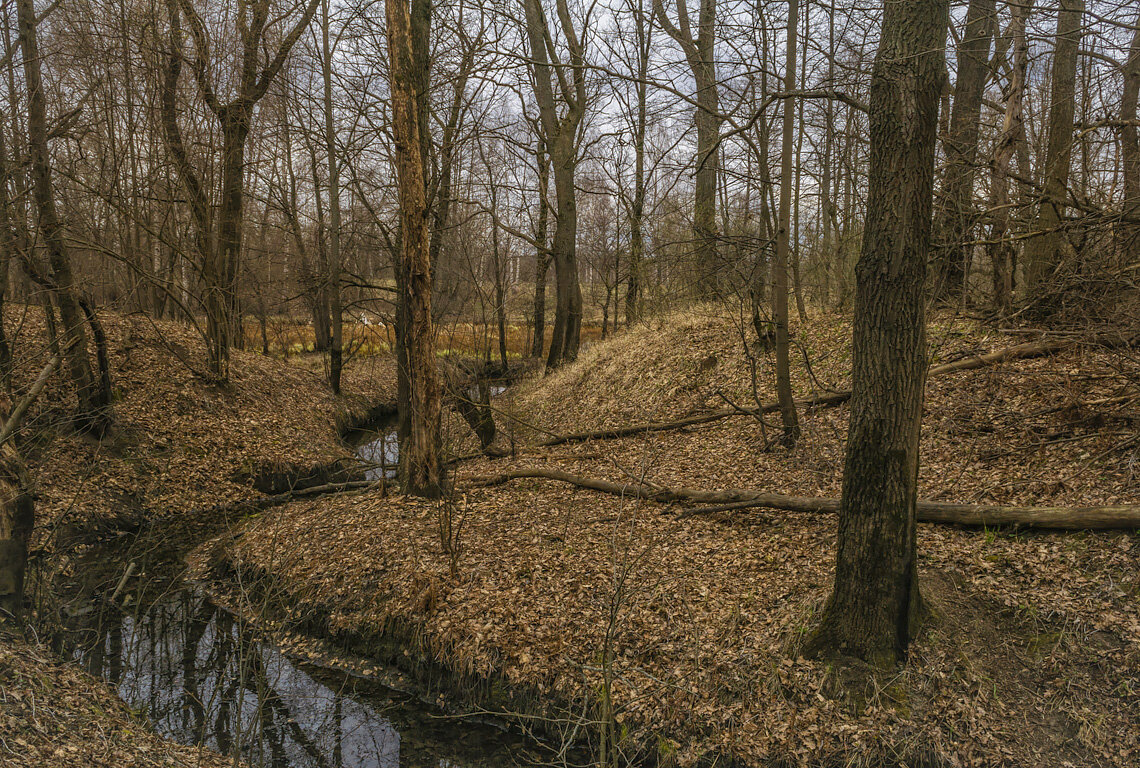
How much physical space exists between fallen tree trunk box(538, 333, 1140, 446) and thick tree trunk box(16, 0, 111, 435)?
7342 mm

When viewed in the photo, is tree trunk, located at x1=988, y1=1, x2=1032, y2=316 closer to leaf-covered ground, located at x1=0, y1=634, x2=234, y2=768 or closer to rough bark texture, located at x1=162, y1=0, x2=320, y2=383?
leaf-covered ground, located at x1=0, y1=634, x2=234, y2=768

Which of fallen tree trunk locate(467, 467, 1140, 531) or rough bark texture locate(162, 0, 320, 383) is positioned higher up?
rough bark texture locate(162, 0, 320, 383)

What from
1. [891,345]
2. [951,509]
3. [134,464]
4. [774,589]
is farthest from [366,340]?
[891,345]

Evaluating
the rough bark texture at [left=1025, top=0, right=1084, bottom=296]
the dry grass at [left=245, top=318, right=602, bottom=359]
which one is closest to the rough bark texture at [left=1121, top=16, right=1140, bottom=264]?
the rough bark texture at [left=1025, top=0, right=1084, bottom=296]

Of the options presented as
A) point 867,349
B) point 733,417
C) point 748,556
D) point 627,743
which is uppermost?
point 867,349

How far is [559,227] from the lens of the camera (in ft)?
52.5

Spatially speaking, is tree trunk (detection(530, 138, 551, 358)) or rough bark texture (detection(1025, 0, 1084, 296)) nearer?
rough bark texture (detection(1025, 0, 1084, 296))

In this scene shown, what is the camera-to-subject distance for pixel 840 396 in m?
9.17

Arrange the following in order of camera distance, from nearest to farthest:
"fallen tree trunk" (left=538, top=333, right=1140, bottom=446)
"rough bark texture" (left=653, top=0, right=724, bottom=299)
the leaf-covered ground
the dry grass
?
the leaf-covered ground → "rough bark texture" (left=653, top=0, right=724, bottom=299) → "fallen tree trunk" (left=538, top=333, right=1140, bottom=446) → the dry grass

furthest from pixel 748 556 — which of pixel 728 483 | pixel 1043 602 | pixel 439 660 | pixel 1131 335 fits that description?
pixel 1131 335

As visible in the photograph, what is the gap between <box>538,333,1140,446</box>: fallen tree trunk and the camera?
732 cm

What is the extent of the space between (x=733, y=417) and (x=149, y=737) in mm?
8075

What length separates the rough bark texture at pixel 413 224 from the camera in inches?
306

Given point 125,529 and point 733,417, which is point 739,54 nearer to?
point 733,417
